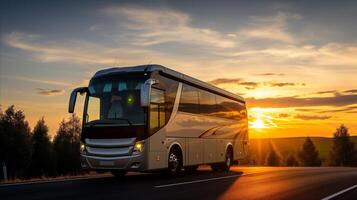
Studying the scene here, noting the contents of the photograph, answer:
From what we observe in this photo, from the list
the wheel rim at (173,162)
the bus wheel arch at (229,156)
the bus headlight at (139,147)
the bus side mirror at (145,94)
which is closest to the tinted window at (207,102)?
the bus wheel arch at (229,156)

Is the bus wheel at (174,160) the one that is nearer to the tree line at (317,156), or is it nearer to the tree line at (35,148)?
the tree line at (35,148)

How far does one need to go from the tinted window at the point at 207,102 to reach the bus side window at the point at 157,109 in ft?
12.5

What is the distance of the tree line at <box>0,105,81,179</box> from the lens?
66688mm

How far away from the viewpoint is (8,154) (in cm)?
6656

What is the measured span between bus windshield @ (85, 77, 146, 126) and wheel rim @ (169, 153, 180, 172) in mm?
2382

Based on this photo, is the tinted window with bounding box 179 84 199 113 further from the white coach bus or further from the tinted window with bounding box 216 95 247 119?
the tinted window with bounding box 216 95 247 119

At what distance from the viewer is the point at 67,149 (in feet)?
269

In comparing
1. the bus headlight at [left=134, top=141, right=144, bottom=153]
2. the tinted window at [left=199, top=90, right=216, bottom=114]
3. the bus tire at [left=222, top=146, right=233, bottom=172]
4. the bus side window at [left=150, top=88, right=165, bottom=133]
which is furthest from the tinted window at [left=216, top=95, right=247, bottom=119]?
the bus headlight at [left=134, top=141, right=144, bottom=153]

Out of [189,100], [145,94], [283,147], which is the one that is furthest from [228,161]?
[283,147]

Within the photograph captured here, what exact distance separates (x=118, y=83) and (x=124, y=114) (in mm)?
1172

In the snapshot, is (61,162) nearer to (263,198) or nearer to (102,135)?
(102,135)

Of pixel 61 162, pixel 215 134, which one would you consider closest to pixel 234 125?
pixel 215 134

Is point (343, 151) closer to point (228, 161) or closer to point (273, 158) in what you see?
point (273, 158)

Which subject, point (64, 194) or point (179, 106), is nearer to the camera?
point (64, 194)
